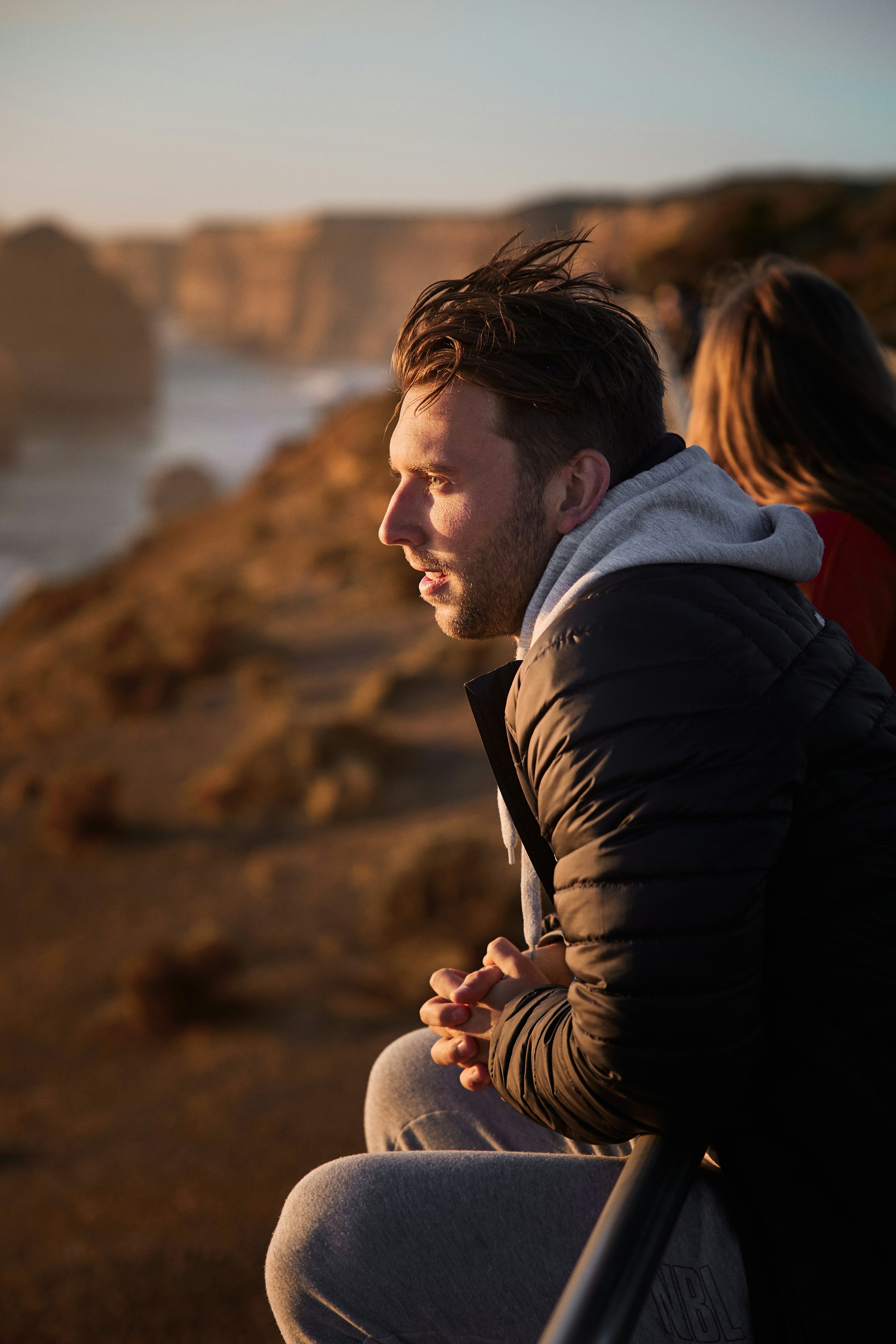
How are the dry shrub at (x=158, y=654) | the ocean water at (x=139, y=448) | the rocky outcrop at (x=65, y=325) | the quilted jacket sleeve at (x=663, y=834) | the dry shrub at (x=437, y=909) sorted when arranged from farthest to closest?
the rocky outcrop at (x=65, y=325) < the ocean water at (x=139, y=448) < the dry shrub at (x=158, y=654) < the dry shrub at (x=437, y=909) < the quilted jacket sleeve at (x=663, y=834)

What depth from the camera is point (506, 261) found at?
1581mm

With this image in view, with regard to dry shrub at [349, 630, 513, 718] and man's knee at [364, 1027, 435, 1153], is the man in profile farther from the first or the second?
dry shrub at [349, 630, 513, 718]

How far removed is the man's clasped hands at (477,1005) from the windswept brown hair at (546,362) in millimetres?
733

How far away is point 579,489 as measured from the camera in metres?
1.47

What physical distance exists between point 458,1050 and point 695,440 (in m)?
1.56

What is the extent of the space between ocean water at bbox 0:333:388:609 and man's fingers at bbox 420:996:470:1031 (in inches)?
1248

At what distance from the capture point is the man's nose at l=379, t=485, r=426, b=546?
1.55 meters

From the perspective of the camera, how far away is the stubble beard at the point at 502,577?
4.87 feet

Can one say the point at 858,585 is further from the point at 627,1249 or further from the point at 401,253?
the point at 401,253

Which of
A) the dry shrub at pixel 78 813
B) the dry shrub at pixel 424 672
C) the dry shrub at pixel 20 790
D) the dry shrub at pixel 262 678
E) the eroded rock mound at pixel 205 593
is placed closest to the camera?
the dry shrub at pixel 78 813

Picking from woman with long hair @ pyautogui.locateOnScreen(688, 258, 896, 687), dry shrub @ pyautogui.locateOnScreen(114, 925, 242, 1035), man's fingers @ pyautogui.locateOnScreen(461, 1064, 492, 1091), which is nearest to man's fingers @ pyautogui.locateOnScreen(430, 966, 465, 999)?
man's fingers @ pyautogui.locateOnScreen(461, 1064, 492, 1091)

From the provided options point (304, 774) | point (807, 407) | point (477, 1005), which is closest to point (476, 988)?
point (477, 1005)

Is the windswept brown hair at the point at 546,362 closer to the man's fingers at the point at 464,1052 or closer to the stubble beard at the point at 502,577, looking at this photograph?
the stubble beard at the point at 502,577

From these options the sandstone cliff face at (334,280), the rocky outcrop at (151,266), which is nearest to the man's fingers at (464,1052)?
the sandstone cliff face at (334,280)
